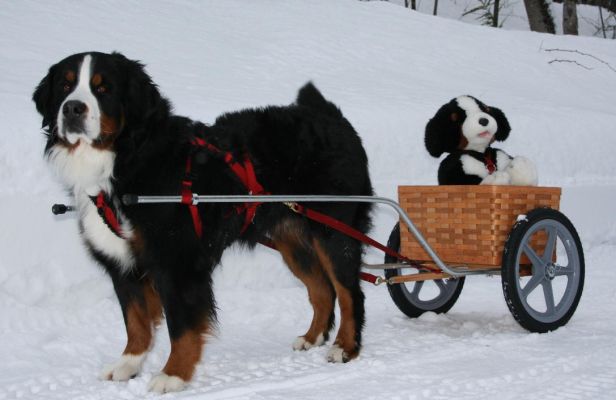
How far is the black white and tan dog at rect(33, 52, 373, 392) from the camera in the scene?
3188 mm

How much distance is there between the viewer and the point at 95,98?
312cm

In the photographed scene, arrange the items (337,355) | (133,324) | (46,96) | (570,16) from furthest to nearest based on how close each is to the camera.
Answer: (570,16), (337,355), (133,324), (46,96)

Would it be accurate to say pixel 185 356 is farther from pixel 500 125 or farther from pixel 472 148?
pixel 500 125

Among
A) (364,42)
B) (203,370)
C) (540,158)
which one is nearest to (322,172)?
(203,370)

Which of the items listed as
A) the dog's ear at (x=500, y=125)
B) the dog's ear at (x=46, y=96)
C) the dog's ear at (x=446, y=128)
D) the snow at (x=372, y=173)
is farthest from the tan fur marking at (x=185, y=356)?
the dog's ear at (x=500, y=125)

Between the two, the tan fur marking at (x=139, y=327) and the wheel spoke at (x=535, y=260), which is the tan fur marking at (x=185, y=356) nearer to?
the tan fur marking at (x=139, y=327)

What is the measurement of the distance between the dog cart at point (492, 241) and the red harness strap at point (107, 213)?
1.05 metres

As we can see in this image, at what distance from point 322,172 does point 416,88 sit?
20.1 ft

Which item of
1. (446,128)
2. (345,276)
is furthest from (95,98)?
(446,128)

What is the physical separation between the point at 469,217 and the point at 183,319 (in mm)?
1891

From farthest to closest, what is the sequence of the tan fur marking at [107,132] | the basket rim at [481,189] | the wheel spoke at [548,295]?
the wheel spoke at [548,295]
the basket rim at [481,189]
the tan fur marking at [107,132]

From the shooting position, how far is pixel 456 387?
3.20 m

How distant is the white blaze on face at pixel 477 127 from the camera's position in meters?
4.52

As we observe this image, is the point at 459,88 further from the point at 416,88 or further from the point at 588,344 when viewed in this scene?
the point at 588,344
